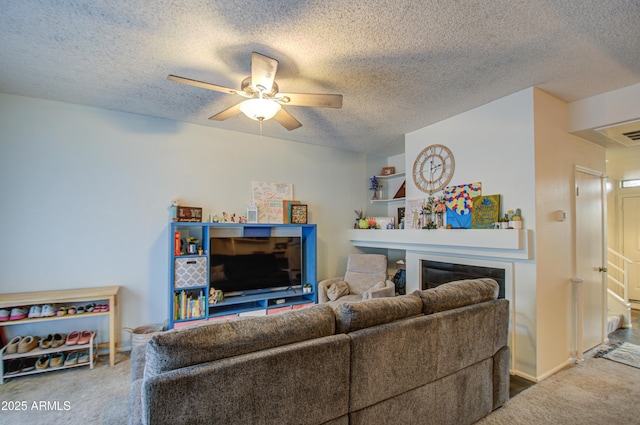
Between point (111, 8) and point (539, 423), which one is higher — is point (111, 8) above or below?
above

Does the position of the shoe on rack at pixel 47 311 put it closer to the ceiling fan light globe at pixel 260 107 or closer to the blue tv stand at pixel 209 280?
the blue tv stand at pixel 209 280

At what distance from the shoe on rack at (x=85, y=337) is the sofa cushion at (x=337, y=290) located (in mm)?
2605

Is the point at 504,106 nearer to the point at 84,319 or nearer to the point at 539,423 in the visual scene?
the point at 539,423

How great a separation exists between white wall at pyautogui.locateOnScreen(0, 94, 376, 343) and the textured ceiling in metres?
0.33

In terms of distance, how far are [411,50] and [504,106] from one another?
142cm

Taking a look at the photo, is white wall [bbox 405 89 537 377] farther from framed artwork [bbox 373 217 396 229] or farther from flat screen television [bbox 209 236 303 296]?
flat screen television [bbox 209 236 303 296]

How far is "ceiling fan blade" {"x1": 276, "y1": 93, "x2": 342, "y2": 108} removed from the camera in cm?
222

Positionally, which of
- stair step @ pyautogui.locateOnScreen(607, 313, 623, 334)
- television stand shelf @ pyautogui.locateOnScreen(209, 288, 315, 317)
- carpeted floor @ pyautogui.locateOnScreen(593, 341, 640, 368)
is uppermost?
television stand shelf @ pyautogui.locateOnScreen(209, 288, 315, 317)

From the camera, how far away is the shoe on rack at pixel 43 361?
270 centimetres

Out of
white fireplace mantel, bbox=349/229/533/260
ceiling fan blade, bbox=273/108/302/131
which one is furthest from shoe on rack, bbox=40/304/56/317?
white fireplace mantel, bbox=349/229/533/260

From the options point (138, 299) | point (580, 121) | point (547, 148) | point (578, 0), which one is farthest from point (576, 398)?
point (138, 299)

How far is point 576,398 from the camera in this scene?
7.84 ft

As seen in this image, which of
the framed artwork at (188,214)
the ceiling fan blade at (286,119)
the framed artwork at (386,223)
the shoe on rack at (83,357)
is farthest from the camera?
the framed artwork at (386,223)

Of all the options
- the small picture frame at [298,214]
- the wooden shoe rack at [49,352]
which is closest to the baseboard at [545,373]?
the small picture frame at [298,214]
